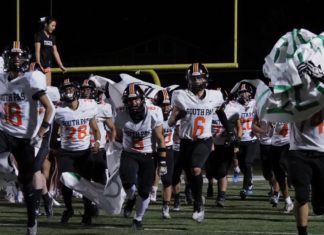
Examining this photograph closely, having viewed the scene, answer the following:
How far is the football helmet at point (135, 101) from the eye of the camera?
11.8 meters

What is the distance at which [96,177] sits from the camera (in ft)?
41.6

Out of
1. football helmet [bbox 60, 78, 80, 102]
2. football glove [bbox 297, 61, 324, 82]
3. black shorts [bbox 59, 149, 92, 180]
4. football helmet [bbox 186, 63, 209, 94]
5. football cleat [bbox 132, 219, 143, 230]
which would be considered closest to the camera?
football glove [bbox 297, 61, 324, 82]

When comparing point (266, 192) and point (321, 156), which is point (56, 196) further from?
point (321, 156)

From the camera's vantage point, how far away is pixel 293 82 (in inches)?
356

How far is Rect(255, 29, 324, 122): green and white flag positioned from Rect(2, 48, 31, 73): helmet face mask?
2.54 m

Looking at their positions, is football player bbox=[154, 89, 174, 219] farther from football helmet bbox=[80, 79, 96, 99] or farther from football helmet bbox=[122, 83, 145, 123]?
football helmet bbox=[122, 83, 145, 123]

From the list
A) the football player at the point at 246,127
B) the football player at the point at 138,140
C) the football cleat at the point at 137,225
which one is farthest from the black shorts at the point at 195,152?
the football player at the point at 246,127

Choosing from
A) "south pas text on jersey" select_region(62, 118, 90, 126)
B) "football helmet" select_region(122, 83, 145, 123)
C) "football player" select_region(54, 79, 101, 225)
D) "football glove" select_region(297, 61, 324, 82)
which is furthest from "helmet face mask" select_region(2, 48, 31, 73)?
"football glove" select_region(297, 61, 324, 82)

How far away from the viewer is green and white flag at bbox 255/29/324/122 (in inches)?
357

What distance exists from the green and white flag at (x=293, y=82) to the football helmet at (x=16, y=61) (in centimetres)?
254

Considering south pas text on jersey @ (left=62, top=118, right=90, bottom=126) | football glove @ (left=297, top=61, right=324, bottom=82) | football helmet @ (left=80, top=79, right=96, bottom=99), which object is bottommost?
south pas text on jersey @ (left=62, top=118, right=90, bottom=126)

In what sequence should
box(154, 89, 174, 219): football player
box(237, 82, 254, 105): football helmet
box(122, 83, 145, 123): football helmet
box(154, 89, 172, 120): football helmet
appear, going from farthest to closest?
box(237, 82, 254, 105): football helmet < box(154, 89, 172, 120): football helmet < box(154, 89, 174, 219): football player < box(122, 83, 145, 123): football helmet

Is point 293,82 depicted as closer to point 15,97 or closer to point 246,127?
point 15,97

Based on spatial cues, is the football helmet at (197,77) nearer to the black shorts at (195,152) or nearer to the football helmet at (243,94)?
the black shorts at (195,152)
